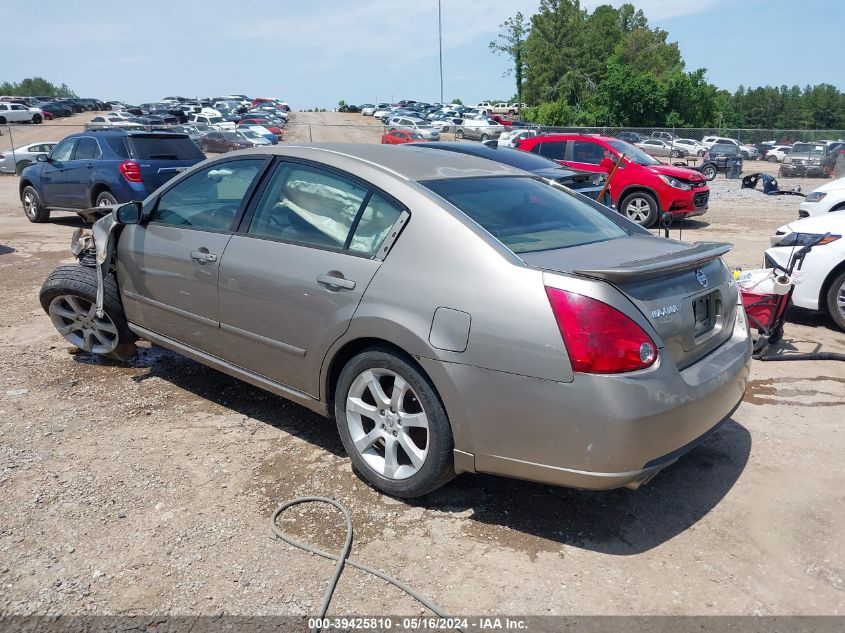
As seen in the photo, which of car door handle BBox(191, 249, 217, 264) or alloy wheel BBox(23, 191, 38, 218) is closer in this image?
car door handle BBox(191, 249, 217, 264)

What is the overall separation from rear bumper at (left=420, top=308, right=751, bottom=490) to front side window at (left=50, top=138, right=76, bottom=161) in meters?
11.7

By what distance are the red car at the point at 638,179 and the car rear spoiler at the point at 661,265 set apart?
398 inches

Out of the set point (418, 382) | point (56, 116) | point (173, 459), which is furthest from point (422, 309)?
point (56, 116)

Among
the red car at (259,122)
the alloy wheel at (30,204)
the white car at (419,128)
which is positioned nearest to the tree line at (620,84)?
the white car at (419,128)

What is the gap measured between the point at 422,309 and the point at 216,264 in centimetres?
157

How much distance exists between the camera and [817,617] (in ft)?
8.57

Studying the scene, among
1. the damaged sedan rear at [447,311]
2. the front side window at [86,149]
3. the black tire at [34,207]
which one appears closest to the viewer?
the damaged sedan rear at [447,311]

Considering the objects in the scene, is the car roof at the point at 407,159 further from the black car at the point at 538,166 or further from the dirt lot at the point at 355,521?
the black car at the point at 538,166

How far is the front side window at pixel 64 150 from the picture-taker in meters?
12.4

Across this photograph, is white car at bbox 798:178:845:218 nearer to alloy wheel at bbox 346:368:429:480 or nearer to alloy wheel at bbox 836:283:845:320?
alloy wheel at bbox 836:283:845:320

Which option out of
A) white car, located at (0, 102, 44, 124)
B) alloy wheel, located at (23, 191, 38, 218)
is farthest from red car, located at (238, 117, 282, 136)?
alloy wheel, located at (23, 191, 38, 218)

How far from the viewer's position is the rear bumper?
2.72 meters

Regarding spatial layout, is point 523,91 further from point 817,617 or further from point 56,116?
point 817,617

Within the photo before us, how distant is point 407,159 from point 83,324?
2.96 meters
